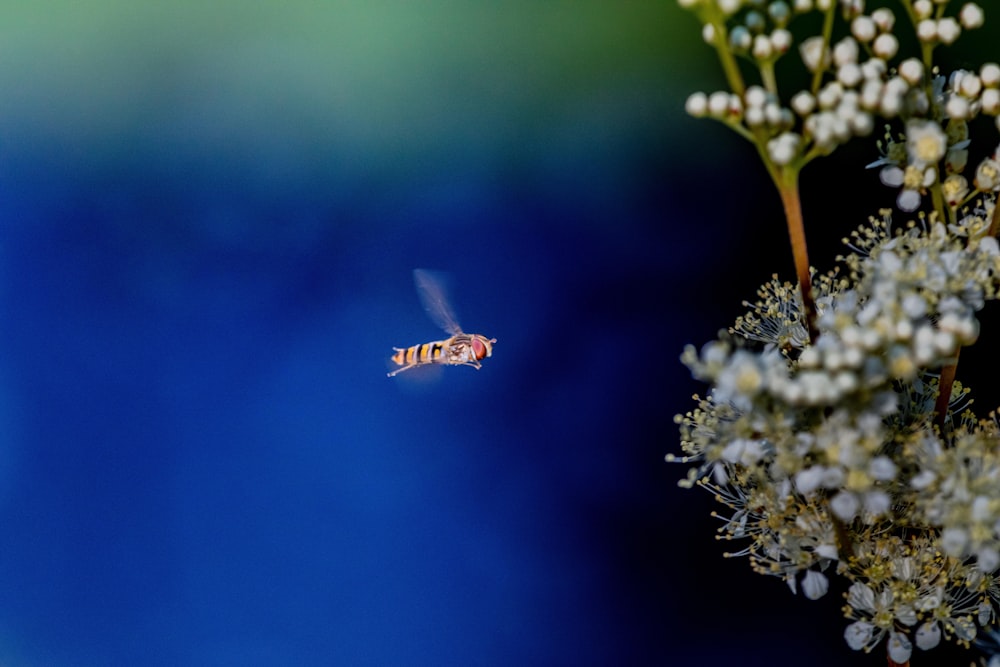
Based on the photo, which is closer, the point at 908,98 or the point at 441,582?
the point at 908,98

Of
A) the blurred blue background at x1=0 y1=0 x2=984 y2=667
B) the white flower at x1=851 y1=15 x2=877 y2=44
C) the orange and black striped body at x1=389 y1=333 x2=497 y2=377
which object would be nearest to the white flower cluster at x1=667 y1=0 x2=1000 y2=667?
the white flower at x1=851 y1=15 x2=877 y2=44

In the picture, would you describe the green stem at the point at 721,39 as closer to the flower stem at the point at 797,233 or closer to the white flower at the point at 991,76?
the flower stem at the point at 797,233

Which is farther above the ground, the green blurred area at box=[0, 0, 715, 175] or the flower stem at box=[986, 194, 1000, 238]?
the green blurred area at box=[0, 0, 715, 175]

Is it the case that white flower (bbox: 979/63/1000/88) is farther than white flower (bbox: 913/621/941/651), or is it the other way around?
white flower (bbox: 913/621/941/651)

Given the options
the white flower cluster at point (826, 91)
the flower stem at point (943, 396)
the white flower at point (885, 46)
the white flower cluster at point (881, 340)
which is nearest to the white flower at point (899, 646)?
the flower stem at point (943, 396)

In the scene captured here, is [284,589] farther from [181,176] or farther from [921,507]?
[921,507]

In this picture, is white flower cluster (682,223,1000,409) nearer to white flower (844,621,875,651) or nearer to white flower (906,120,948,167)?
white flower (906,120,948,167)

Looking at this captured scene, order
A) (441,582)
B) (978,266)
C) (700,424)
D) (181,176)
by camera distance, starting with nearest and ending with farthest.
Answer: (978,266) → (700,424) → (181,176) → (441,582)

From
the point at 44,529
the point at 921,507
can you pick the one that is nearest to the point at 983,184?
the point at 921,507
